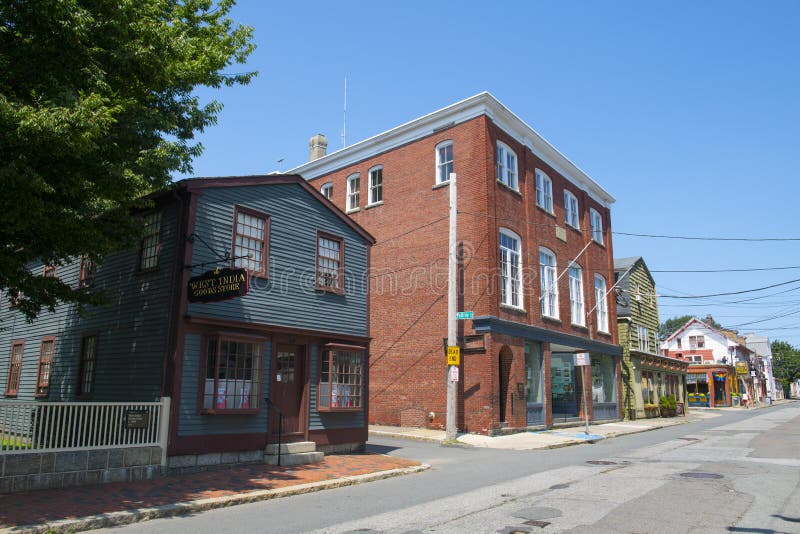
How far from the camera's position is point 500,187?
23969mm

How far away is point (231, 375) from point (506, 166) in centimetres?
1542

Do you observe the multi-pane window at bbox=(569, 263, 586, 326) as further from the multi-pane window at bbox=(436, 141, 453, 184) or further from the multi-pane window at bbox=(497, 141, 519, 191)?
the multi-pane window at bbox=(436, 141, 453, 184)

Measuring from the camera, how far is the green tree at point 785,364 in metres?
118

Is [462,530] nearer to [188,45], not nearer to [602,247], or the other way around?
[188,45]

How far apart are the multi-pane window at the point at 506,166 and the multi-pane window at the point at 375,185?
5.53 meters

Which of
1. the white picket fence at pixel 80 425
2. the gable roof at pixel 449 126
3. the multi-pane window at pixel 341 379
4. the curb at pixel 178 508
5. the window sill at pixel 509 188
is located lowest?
the curb at pixel 178 508

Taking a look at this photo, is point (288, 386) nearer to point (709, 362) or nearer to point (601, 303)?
point (601, 303)

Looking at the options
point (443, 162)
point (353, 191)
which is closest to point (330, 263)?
point (443, 162)

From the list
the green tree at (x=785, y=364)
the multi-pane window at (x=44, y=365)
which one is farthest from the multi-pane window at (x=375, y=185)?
the green tree at (x=785, y=364)

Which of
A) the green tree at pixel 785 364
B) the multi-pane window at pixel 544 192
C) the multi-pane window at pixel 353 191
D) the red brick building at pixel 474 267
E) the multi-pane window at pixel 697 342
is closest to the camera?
the red brick building at pixel 474 267

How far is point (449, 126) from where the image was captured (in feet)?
80.5

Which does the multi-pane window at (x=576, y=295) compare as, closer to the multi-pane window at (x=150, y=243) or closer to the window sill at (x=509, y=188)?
the window sill at (x=509, y=188)

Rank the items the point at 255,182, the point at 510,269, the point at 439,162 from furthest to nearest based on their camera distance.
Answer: the point at 439,162 → the point at 510,269 → the point at 255,182

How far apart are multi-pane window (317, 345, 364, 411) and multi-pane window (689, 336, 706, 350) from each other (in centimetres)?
6703
